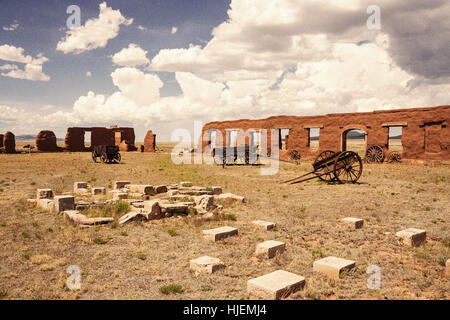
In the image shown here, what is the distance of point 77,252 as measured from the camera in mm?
5500

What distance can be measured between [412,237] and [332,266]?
2262 millimetres

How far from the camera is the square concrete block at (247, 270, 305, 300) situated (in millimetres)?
3756

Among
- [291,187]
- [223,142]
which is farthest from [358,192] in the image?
[223,142]

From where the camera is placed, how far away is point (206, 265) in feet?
15.2

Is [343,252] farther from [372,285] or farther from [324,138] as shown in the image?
[324,138]

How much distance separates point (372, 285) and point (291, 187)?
873 centimetres

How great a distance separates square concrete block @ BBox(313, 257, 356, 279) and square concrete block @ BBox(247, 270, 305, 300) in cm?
60

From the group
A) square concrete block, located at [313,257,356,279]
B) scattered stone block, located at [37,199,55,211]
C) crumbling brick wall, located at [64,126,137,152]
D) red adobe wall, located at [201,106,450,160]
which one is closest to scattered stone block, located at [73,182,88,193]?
scattered stone block, located at [37,199,55,211]

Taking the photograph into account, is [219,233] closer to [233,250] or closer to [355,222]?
[233,250]

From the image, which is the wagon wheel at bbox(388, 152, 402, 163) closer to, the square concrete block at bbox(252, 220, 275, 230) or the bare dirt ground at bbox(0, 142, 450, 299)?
the bare dirt ground at bbox(0, 142, 450, 299)

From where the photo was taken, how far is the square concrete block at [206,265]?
15.1 feet

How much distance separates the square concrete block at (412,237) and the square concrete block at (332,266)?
5.79ft

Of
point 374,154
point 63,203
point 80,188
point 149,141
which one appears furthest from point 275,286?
point 149,141

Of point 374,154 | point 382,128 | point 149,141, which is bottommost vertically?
point 374,154
